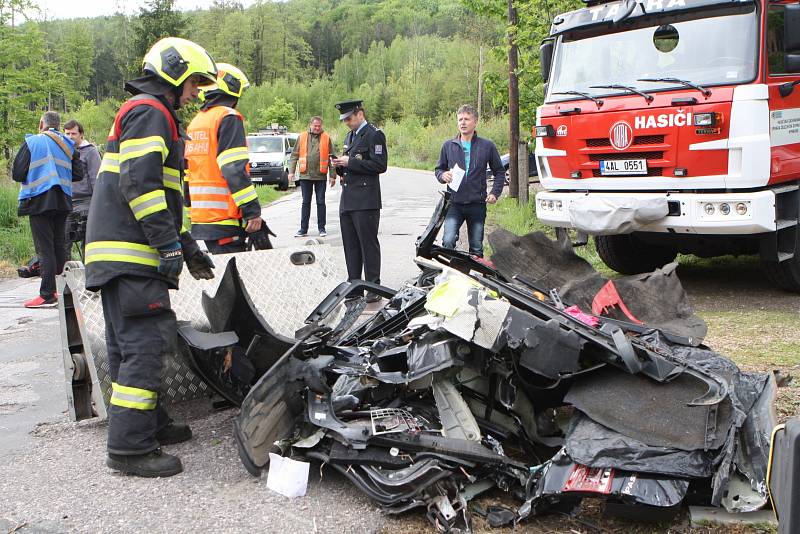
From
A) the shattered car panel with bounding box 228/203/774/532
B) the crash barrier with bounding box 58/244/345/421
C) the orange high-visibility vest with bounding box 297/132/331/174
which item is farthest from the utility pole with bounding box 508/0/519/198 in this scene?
the shattered car panel with bounding box 228/203/774/532

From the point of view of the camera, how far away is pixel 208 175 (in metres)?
5.03

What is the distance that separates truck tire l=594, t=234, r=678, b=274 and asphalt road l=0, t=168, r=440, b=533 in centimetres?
516

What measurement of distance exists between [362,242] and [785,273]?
396cm

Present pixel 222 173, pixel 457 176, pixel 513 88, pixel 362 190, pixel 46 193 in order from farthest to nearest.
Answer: pixel 513 88 → pixel 46 193 → pixel 457 176 → pixel 362 190 → pixel 222 173

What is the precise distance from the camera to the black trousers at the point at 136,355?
3514mm

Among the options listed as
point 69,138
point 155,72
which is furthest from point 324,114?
point 155,72

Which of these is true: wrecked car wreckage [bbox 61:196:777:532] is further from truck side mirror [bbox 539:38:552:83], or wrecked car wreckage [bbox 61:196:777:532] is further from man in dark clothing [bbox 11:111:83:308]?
man in dark clothing [bbox 11:111:83:308]

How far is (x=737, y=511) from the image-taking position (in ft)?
9.11

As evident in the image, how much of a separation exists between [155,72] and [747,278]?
22.5ft

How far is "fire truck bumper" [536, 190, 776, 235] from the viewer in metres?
6.12

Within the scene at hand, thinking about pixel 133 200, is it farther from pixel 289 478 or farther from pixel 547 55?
pixel 547 55

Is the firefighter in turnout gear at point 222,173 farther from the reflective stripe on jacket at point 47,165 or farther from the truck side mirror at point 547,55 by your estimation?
the truck side mirror at point 547,55

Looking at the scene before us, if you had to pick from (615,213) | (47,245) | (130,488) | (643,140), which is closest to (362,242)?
(615,213)

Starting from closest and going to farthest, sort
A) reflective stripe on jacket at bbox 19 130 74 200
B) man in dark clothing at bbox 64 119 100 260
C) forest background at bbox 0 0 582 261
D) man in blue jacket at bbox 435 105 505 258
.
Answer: man in blue jacket at bbox 435 105 505 258 < reflective stripe on jacket at bbox 19 130 74 200 < man in dark clothing at bbox 64 119 100 260 < forest background at bbox 0 0 582 261
